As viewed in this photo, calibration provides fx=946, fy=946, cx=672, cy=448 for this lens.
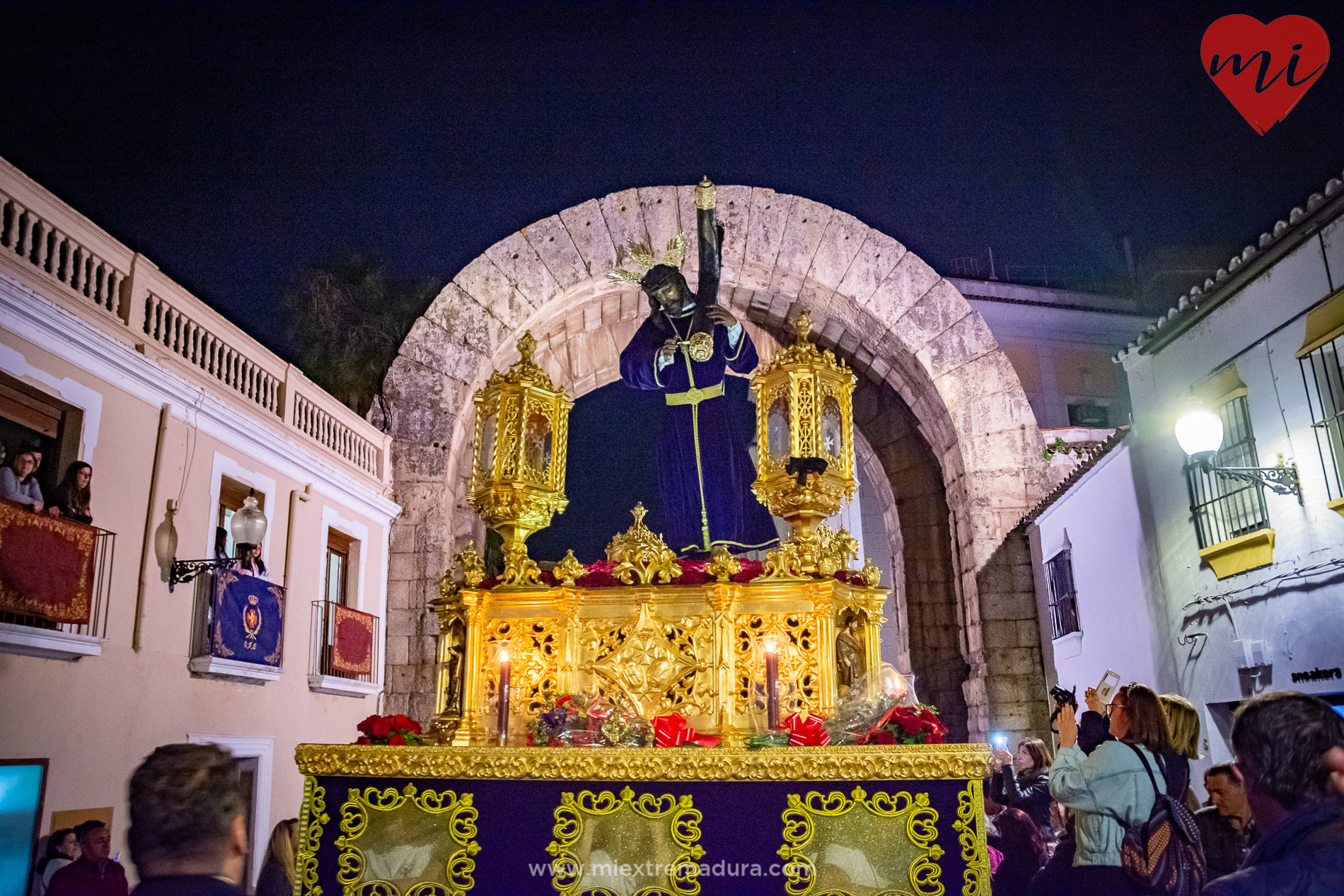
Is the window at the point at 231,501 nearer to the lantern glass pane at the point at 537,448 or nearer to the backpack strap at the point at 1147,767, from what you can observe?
the lantern glass pane at the point at 537,448

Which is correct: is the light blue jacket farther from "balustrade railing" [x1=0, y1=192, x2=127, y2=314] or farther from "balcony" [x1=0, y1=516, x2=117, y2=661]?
"balustrade railing" [x1=0, y1=192, x2=127, y2=314]

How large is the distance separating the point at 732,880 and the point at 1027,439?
738 cm

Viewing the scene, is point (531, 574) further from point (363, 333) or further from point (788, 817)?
point (363, 333)

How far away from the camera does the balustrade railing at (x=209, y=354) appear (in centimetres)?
788

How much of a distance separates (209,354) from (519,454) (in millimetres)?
5110

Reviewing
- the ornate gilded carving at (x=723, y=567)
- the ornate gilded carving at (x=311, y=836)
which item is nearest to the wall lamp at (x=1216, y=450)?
the ornate gilded carving at (x=723, y=567)

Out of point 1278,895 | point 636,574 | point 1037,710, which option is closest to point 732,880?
point 636,574

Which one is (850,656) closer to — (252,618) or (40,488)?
(40,488)

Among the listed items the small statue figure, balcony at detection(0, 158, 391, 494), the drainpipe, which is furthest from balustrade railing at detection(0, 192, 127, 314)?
the small statue figure

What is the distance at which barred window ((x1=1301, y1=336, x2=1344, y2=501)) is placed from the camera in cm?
570

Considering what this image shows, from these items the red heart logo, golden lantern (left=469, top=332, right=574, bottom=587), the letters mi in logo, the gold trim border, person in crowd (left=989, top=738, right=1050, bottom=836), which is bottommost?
person in crowd (left=989, top=738, right=1050, bottom=836)

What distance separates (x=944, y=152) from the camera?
886 centimetres

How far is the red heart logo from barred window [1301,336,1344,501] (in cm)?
207

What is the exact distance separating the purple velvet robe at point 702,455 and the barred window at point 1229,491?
3575 millimetres
